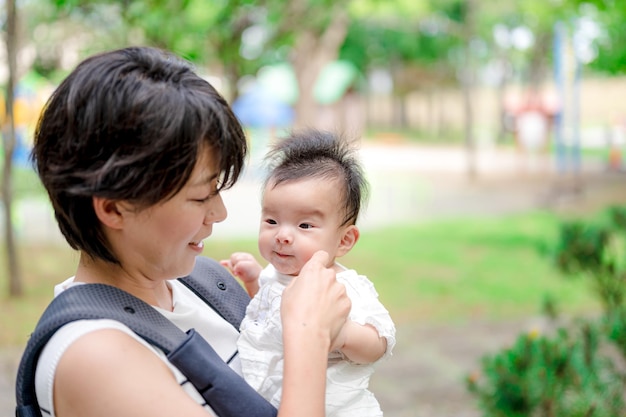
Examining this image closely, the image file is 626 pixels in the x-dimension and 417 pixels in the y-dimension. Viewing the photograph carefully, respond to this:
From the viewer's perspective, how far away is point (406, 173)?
19781 mm

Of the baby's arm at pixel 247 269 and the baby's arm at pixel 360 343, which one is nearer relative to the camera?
the baby's arm at pixel 360 343

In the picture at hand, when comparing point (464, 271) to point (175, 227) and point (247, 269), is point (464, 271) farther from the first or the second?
point (175, 227)

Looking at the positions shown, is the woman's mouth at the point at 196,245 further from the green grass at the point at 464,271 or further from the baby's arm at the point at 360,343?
the green grass at the point at 464,271

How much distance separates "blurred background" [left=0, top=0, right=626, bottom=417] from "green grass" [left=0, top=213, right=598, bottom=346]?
0.03 meters

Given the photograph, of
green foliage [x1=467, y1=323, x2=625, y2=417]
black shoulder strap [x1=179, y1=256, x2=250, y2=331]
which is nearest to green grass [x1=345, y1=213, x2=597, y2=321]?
green foliage [x1=467, y1=323, x2=625, y2=417]

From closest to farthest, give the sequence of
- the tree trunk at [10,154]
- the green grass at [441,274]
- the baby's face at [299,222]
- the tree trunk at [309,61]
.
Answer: the baby's face at [299,222]
the tree trunk at [10,154]
the green grass at [441,274]
the tree trunk at [309,61]

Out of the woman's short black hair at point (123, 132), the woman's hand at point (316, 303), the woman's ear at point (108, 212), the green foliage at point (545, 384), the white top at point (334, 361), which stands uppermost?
the woman's short black hair at point (123, 132)

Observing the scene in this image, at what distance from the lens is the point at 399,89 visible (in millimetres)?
34344

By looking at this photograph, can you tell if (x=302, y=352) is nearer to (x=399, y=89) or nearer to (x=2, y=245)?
(x=2, y=245)

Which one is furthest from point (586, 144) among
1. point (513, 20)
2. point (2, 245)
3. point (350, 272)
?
point (350, 272)

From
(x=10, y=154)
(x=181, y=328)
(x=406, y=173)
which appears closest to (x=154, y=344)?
(x=181, y=328)

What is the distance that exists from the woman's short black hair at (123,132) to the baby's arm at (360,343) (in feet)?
1.30

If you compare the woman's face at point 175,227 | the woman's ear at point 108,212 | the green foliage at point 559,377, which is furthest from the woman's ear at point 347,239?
the green foliage at point 559,377

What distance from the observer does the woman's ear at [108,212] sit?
1.30 metres
